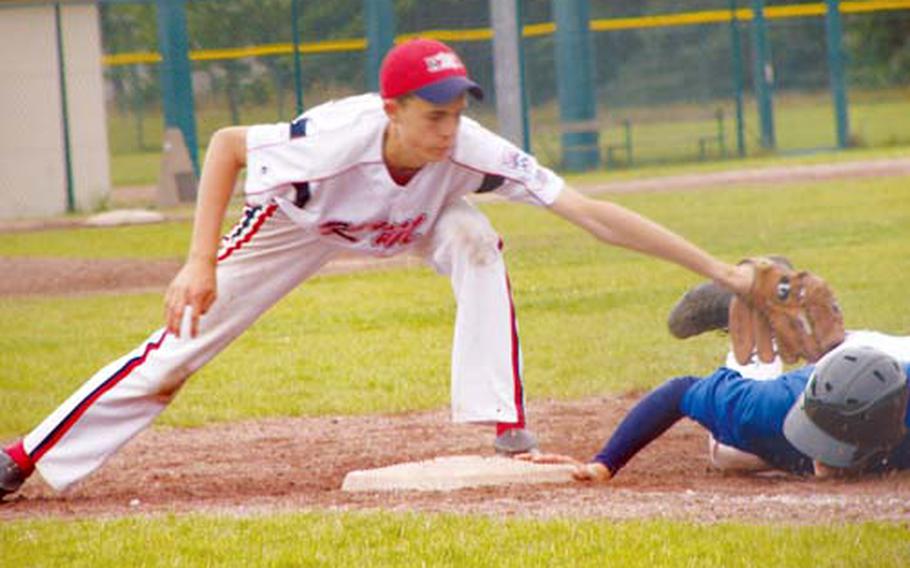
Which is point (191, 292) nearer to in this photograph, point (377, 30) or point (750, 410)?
point (750, 410)

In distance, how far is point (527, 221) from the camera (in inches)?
674

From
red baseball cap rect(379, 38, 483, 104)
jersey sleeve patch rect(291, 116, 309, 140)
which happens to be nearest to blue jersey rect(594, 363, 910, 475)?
red baseball cap rect(379, 38, 483, 104)

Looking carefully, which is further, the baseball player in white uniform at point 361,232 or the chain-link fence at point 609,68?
the chain-link fence at point 609,68

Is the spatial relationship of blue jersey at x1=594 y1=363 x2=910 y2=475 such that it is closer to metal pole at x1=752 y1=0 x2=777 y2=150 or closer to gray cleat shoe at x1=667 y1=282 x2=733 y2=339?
gray cleat shoe at x1=667 y1=282 x2=733 y2=339

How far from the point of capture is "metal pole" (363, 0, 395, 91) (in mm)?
20297

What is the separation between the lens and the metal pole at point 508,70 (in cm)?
2191

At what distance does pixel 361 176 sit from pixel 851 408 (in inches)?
61.5

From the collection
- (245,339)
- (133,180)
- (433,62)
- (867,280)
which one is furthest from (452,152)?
(133,180)

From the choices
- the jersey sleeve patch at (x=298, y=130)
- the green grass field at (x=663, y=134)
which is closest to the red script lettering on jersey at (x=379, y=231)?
the jersey sleeve patch at (x=298, y=130)

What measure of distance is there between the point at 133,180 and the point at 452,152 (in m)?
20.9

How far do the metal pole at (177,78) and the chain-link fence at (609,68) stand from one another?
0.38m

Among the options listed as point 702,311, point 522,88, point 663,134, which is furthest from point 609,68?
point 702,311

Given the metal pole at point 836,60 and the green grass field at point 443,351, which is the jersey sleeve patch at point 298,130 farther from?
the metal pole at point 836,60

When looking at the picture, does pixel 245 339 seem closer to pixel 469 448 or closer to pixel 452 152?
pixel 469 448
